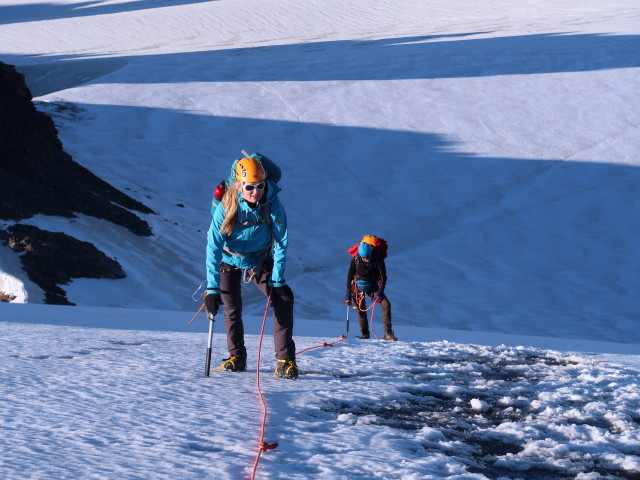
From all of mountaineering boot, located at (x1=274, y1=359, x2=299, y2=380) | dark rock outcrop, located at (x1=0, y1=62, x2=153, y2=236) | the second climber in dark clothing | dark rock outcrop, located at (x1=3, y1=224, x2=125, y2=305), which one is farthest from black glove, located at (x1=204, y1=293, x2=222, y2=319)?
dark rock outcrop, located at (x1=0, y1=62, x2=153, y2=236)

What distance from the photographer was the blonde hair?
5.52 m

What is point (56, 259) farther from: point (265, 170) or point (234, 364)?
point (265, 170)

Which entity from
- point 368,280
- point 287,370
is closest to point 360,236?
point 368,280

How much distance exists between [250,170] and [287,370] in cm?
129

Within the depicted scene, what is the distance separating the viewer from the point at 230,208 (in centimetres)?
554

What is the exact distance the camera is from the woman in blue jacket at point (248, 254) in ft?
18.1

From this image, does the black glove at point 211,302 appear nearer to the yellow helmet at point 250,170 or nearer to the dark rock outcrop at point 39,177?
the yellow helmet at point 250,170

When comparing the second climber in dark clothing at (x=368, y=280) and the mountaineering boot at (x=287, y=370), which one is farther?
the second climber in dark clothing at (x=368, y=280)

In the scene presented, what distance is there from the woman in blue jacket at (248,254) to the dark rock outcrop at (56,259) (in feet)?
30.3

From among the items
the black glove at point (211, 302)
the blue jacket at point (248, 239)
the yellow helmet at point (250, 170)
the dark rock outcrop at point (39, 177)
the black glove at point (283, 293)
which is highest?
the dark rock outcrop at point (39, 177)

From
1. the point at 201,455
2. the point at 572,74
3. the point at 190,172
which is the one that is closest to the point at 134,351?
the point at 201,455

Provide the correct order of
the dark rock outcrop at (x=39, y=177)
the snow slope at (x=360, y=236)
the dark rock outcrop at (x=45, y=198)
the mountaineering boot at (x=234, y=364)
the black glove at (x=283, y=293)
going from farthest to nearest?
the dark rock outcrop at (x=39, y=177)
the dark rock outcrop at (x=45, y=198)
the mountaineering boot at (x=234, y=364)
the black glove at (x=283, y=293)
the snow slope at (x=360, y=236)

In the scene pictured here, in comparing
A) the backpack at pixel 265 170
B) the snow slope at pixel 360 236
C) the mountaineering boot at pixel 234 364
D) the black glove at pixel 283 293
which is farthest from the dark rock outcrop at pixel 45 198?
the black glove at pixel 283 293

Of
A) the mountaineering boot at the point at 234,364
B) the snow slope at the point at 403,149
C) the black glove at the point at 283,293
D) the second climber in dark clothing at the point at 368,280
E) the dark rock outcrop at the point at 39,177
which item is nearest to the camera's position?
the black glove at the point at 283,293
